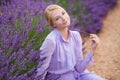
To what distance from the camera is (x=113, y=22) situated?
6520 mm

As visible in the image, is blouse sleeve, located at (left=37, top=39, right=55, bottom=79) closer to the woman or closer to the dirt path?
the woman

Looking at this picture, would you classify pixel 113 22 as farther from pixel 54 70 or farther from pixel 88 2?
pixel 54 70

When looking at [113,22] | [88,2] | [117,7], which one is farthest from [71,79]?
[117,7]

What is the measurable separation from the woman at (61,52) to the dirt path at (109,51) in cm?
106

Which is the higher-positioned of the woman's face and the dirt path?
the woman's face

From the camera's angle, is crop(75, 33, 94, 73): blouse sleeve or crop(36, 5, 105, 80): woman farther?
crop(75, 33, 94, 73): blouse sleeve

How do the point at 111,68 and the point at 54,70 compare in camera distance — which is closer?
the point at 54,70

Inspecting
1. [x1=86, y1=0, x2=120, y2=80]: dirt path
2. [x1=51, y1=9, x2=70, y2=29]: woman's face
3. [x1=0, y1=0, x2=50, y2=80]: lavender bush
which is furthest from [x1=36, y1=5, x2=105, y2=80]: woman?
[x1=86, y1=0, x2=120, y2=80]: dirt path

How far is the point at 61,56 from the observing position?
117 inches

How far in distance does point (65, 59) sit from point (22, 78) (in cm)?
56

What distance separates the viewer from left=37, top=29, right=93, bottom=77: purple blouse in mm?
2875

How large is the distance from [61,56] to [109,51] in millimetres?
Result: 2149

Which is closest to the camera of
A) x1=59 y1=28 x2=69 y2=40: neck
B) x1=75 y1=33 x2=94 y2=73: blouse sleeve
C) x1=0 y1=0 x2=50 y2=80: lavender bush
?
x1=0 y1=0 x2=50 y2=80: lavender bush

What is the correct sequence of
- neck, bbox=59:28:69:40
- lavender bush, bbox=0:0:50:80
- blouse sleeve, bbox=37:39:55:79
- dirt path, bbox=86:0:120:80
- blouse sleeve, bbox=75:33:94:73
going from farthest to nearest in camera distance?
dirt path, bbox=86:0:120:80 → blouse sleeve, bbox=75:33:94:73 → neck, bbox=59:28:69:40 → blouse sleeve, bbox=37:39:55:79 → lavender bush, bbox=0:0:50:80
